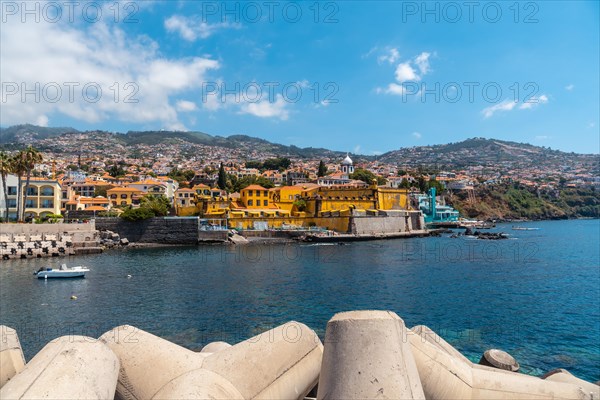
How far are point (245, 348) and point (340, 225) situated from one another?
5347cm

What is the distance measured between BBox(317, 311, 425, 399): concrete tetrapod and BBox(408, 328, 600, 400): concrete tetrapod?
56 centimetres

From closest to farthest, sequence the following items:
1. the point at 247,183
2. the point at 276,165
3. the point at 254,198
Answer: the point at 254,198, the point at 247,183, the point at 276,165

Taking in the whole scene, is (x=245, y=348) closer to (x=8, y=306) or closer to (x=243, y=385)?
(x=243, y=385)

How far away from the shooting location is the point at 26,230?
1474 inches

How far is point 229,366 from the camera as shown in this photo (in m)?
3.68

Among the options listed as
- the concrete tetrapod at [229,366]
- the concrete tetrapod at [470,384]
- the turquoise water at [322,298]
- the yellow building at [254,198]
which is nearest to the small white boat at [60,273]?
the turquoise water at [322,298]

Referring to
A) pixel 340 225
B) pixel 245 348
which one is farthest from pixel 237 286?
pixel 340 225

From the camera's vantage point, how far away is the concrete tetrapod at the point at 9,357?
3.72m

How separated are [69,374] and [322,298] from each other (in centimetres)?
1736

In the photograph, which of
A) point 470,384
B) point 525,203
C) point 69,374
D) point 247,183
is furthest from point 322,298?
point 525,203

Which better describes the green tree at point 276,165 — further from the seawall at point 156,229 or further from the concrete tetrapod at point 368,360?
the concrete tetrapod at point 368,360

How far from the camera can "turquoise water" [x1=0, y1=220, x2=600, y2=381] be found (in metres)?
13.8

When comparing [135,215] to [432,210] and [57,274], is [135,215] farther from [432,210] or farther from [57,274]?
[432,210]

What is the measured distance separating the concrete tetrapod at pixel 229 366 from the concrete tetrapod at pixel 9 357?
77 centimetres
